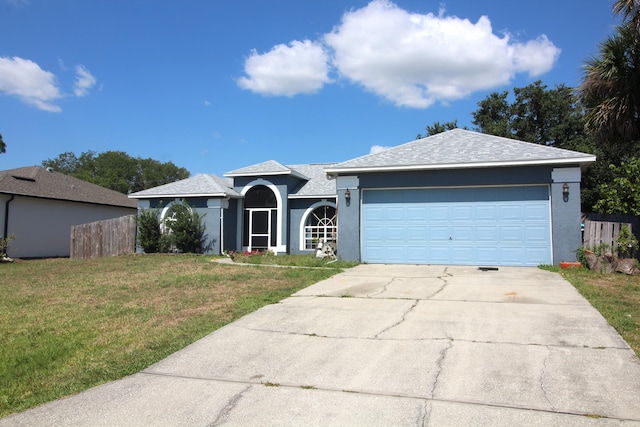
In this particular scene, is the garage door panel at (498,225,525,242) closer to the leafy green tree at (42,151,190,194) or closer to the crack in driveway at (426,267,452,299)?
the crack in driveway at (426,267,452,299)

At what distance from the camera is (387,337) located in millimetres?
6016

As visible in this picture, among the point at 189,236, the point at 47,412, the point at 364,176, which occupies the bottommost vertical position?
the point at 47,412

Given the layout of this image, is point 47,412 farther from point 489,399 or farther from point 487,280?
point 487,280

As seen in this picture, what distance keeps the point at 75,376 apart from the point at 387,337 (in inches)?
147

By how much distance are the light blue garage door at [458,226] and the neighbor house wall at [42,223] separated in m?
16.7

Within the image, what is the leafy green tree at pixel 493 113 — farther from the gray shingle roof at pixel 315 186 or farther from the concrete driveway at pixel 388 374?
the concrete driveway at pixel 388 374

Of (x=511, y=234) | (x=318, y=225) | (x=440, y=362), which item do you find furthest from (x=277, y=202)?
(x=440, y=362)

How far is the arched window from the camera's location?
20719 millimetres

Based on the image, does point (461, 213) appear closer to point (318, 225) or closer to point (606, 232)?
point (606, 232)

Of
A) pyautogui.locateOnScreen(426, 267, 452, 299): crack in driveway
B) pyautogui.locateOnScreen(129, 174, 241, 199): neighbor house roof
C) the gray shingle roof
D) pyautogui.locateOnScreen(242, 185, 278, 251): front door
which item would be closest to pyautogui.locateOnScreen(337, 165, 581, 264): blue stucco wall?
pyautogui.locateOnScreen(426, 267, 452, 299): crack in driveway

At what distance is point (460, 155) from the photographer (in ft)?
47.5

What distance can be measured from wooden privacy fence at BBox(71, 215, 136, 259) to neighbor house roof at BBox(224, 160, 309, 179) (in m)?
5.38

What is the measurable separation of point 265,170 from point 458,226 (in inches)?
397

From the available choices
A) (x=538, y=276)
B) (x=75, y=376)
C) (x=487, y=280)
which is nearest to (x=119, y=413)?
(x=75, y=376)
